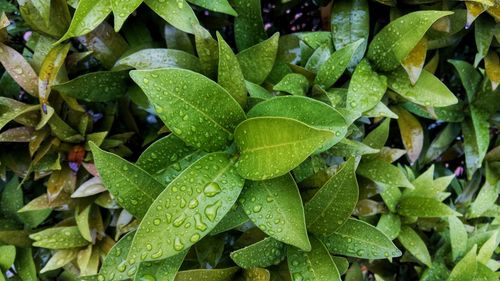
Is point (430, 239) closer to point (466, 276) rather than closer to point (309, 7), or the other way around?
point (466, 276)

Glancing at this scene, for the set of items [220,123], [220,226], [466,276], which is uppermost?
[220,123]

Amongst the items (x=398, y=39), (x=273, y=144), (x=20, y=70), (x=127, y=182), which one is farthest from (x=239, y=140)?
(x=20, y=70)

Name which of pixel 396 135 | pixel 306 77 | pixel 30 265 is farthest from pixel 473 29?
pixel 30 265

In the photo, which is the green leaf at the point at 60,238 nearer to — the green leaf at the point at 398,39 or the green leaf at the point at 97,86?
the green leaf at the point at 97,86

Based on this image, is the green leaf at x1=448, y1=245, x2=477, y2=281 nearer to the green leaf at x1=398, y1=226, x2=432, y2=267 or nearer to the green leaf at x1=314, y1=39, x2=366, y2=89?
the green leaf at x1=398, y1=226, x2=432, y2=267

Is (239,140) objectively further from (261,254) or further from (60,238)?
(60,238)

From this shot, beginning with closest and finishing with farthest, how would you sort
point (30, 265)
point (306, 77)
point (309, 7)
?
point (306, 77) → point (30, 265) → point (309, 7)

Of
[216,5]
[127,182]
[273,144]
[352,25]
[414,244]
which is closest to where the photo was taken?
[273,144]
